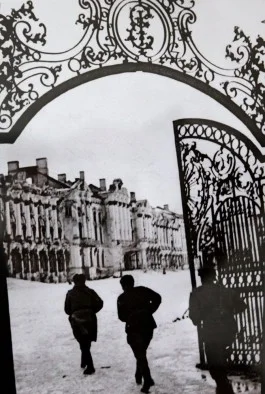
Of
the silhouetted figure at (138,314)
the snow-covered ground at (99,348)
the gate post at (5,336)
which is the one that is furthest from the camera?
the silhouetted figure at (138,314)

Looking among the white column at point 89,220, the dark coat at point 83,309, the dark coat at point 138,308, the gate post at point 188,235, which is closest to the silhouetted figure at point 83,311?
the dark coat at point 83,309

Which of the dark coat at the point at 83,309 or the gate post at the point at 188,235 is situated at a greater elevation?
the gate post at the point at 188,235

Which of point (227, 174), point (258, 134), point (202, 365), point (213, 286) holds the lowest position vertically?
point (202, 365)

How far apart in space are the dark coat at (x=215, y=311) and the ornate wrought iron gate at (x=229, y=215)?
0.26 ft

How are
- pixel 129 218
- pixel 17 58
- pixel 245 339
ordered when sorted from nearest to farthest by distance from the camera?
pixel 17 58, pixel 129 218, pixel 245 339

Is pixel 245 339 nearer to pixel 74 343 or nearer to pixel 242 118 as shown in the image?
pixel 74 343

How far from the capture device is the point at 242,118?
3354 mm

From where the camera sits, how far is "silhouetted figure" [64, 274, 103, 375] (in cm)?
308

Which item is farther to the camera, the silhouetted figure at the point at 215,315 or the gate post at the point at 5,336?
the silhouetted figure at the point at 215,315

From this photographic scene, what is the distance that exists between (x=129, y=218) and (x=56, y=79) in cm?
86

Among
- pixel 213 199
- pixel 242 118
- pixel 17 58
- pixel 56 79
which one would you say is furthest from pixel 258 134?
pixel 17 58

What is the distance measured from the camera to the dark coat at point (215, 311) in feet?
10.7

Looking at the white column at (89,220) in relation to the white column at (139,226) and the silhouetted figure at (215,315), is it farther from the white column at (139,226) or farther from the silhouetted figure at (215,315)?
the silhouetted figure at (215,315)

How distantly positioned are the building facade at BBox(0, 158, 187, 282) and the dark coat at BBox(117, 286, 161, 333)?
145 mm
